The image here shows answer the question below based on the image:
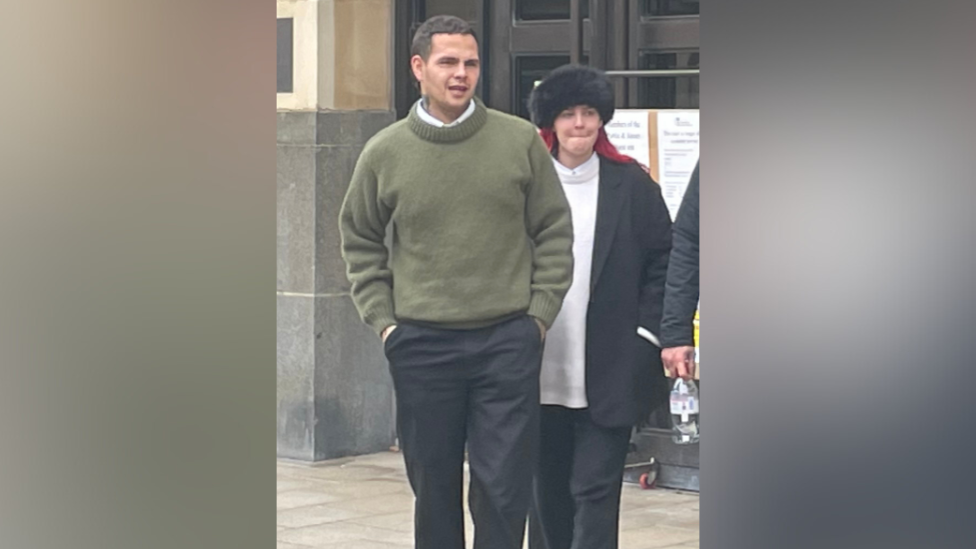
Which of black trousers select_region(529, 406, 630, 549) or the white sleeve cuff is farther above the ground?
the white sleeve cuff

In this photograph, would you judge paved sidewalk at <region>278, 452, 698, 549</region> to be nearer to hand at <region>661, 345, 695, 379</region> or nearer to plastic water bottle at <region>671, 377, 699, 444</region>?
plastic water bottle at <region>671, 377, 699, 444</region>

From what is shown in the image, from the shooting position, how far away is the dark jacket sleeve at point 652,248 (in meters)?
5.15

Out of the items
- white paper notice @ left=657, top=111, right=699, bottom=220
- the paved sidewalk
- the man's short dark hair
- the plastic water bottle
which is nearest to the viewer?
the man's short dark hair

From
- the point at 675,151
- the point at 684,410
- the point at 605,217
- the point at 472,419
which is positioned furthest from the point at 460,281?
the point at 675,151

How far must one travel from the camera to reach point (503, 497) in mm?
5000

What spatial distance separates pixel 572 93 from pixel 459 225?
0.63m

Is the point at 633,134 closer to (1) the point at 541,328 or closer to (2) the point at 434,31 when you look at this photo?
(2) the point at 434,31

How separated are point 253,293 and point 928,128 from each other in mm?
1274

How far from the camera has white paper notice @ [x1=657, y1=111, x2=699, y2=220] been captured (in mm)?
7355

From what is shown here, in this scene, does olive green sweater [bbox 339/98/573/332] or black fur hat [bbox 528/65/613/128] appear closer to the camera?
olive green sweater [bbox 339/98/573/332]

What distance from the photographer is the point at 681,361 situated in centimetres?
484

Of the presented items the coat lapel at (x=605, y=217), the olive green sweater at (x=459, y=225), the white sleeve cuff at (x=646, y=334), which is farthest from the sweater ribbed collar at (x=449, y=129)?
the white sleeve cuff at (x=646, y=334)

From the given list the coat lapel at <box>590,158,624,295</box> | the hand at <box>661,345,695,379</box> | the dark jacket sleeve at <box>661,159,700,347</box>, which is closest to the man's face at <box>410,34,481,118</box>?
the coat lapel at <box>590,158,624,295</box>

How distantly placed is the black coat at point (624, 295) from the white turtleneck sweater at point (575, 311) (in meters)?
0.03
